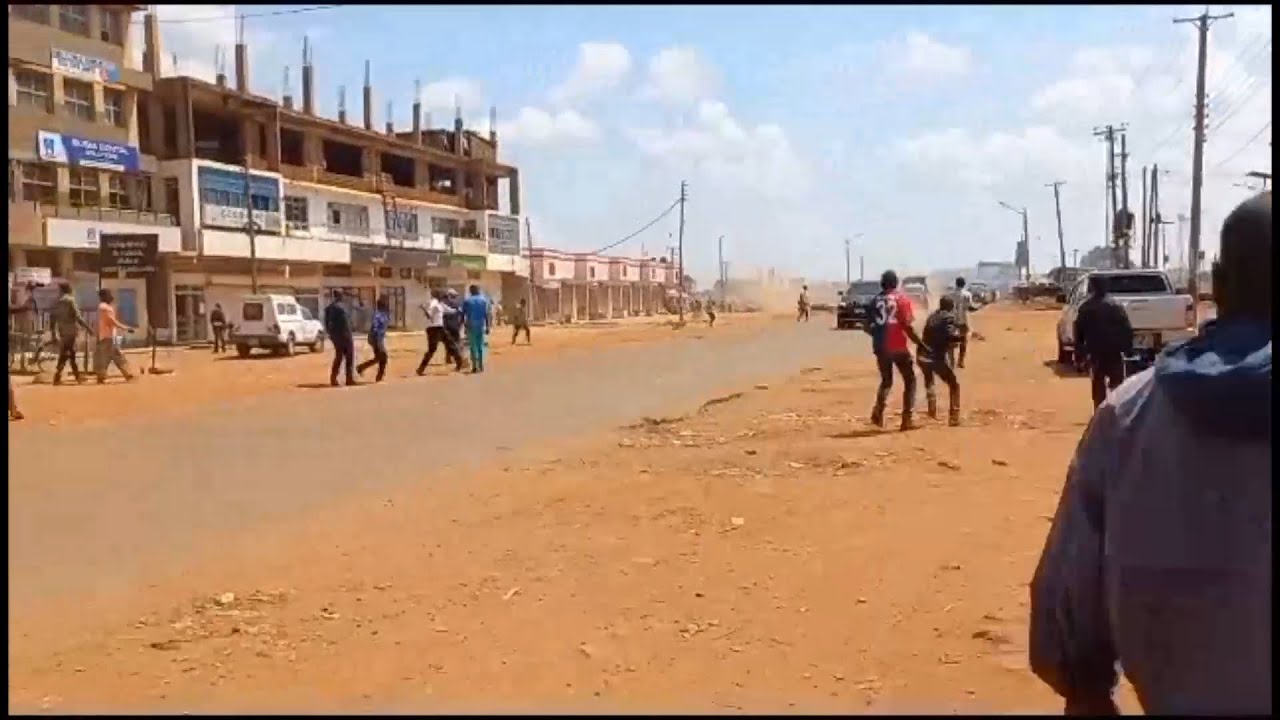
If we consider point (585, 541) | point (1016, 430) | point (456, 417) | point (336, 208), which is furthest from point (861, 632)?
point (336, 208)

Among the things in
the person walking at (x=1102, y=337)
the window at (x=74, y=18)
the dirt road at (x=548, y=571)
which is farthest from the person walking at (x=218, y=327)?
the person walking at (x=1102, y=337)

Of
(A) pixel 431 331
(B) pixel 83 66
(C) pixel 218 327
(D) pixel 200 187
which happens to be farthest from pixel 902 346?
(D) pixel 200 187

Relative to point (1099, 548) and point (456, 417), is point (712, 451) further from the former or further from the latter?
point (1099, 548)

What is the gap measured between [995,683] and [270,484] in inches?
268

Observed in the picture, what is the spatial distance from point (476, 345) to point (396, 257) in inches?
1350

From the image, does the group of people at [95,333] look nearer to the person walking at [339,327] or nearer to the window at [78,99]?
the person walking at [339,327]

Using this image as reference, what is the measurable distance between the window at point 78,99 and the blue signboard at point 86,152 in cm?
100

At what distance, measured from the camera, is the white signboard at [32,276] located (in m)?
30.4

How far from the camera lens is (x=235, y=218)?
4334cm

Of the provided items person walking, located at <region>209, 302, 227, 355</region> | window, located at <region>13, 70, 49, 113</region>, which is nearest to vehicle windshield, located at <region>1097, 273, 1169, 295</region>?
person walking, located at <region>209, 302, 227, 355</region>

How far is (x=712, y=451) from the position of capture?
10922mm

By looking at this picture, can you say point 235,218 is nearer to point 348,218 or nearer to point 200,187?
point 200,187

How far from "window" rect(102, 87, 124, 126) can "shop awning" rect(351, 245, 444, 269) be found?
45.2 ft

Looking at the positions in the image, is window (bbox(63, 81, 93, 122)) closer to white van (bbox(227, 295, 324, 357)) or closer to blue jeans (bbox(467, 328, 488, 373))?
white van (bbox(227, 295, 324, 357))
